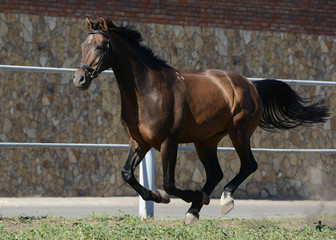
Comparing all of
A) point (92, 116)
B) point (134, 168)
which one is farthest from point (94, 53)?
point (92, 116)

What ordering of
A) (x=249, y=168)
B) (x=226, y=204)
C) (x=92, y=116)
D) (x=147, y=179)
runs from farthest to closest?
A: (x=92, y=116)
(x=147, y=179)
(x=249, y=168)
(x=226, y=204)

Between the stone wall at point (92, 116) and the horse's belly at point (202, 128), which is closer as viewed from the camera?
the horse's belly at point (202, 128)

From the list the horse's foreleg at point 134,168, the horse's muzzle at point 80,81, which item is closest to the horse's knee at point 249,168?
the horse's foreleg at point 134,168

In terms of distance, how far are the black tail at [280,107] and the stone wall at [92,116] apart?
328cm

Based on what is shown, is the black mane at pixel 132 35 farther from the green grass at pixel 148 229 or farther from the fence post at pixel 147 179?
the green grass at pixel 148 229

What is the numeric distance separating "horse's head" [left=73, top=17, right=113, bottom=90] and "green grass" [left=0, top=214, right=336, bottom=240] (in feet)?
4.51

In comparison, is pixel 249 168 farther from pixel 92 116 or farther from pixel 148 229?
pixel 92 116

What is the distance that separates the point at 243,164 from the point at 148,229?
1822mm

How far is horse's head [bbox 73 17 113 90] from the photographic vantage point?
22.2 ft

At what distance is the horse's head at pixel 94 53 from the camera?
677 cm

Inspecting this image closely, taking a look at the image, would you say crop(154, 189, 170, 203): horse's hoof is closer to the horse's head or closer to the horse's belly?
the horse's belly

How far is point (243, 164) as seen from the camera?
27.3 feet

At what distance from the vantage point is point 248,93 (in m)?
8.17

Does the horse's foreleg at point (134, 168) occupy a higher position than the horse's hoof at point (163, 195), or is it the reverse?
the horse's foreleg at point (134, 168)
